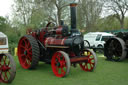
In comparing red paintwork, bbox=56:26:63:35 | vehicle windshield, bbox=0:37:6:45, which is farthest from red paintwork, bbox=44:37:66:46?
vehicle windshield, bbox=0:37:6:45

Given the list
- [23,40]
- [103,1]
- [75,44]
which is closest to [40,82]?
[75,44]

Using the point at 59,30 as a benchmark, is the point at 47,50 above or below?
below

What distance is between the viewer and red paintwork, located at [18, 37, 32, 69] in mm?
5824

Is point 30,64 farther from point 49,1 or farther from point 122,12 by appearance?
point 122,12

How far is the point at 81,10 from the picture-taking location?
21.9 m

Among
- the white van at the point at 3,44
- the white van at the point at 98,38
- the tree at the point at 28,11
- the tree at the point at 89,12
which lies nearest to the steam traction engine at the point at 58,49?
the white van at the point at 3,44

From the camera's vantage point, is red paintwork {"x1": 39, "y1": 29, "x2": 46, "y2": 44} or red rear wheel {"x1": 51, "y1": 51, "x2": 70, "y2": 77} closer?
red rear wheel {"x1": 51, "y1": 51, "x2": 70, "y2": 77}

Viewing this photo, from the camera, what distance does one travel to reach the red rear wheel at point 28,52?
548 centimetres

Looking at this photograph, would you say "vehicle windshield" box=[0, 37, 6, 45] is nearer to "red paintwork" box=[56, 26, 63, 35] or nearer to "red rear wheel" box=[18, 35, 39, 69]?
"red rear wheel" box=[18, 35, 39, 69]

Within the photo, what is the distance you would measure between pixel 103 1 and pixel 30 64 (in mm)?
20689

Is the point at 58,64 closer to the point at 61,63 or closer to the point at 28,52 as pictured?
the point at 61,63

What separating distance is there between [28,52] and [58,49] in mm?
1195

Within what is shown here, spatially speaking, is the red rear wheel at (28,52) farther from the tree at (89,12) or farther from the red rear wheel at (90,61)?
the tree at (89,12)

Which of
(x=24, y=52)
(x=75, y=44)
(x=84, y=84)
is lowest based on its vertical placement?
(x=84, y=84)
